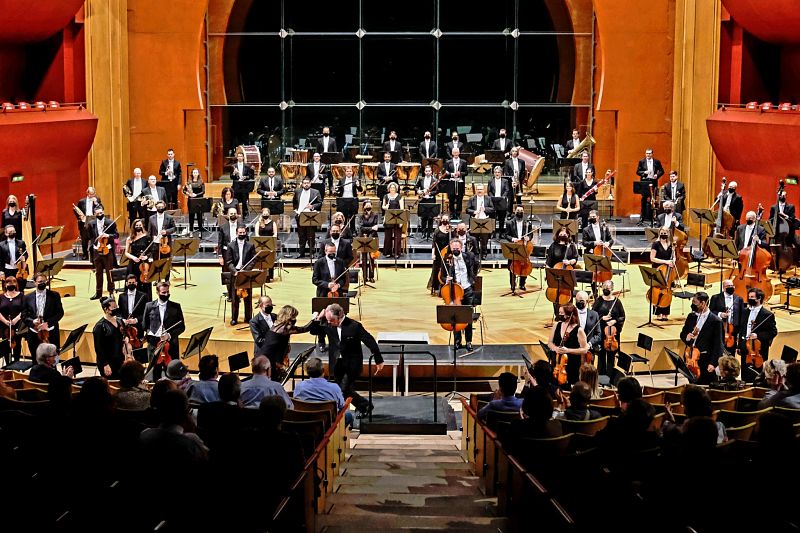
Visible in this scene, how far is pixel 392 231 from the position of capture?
20.3 meters

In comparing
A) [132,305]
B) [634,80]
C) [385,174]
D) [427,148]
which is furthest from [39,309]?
[634,80]

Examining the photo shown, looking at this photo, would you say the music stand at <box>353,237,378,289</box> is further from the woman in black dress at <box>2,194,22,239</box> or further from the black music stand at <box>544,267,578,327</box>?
the woman in black dress at <box>2,194,22,239</box>

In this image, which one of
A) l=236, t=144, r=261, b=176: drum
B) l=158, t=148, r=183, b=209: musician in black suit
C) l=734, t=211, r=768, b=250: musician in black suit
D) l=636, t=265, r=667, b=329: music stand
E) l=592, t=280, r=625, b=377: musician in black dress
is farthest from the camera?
l=236, t=144, r=261, b=176: drum

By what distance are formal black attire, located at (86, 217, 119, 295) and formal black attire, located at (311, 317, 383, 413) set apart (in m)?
6.07

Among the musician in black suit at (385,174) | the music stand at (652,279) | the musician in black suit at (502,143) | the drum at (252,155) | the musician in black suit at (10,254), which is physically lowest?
the music stand at (652,279)

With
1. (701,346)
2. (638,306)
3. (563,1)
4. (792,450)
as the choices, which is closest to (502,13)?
(563,1)

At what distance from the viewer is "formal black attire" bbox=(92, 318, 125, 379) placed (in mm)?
12969

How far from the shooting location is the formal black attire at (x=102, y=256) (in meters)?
17.5

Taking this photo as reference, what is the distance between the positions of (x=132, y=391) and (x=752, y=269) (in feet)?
34.4

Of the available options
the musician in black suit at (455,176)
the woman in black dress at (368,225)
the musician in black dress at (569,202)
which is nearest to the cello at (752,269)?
the musician in black dress at (569,202)

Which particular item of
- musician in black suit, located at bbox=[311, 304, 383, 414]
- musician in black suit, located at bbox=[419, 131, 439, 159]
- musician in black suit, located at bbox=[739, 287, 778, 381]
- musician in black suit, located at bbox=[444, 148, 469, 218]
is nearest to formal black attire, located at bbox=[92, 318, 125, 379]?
musician in black suit, located at bbox=[311, 304, 383, 414]

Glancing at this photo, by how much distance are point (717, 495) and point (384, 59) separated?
20888mm

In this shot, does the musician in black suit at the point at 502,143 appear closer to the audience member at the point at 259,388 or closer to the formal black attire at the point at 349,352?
the formal black attire at the point at 349,352

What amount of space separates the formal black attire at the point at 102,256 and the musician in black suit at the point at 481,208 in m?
5.97
